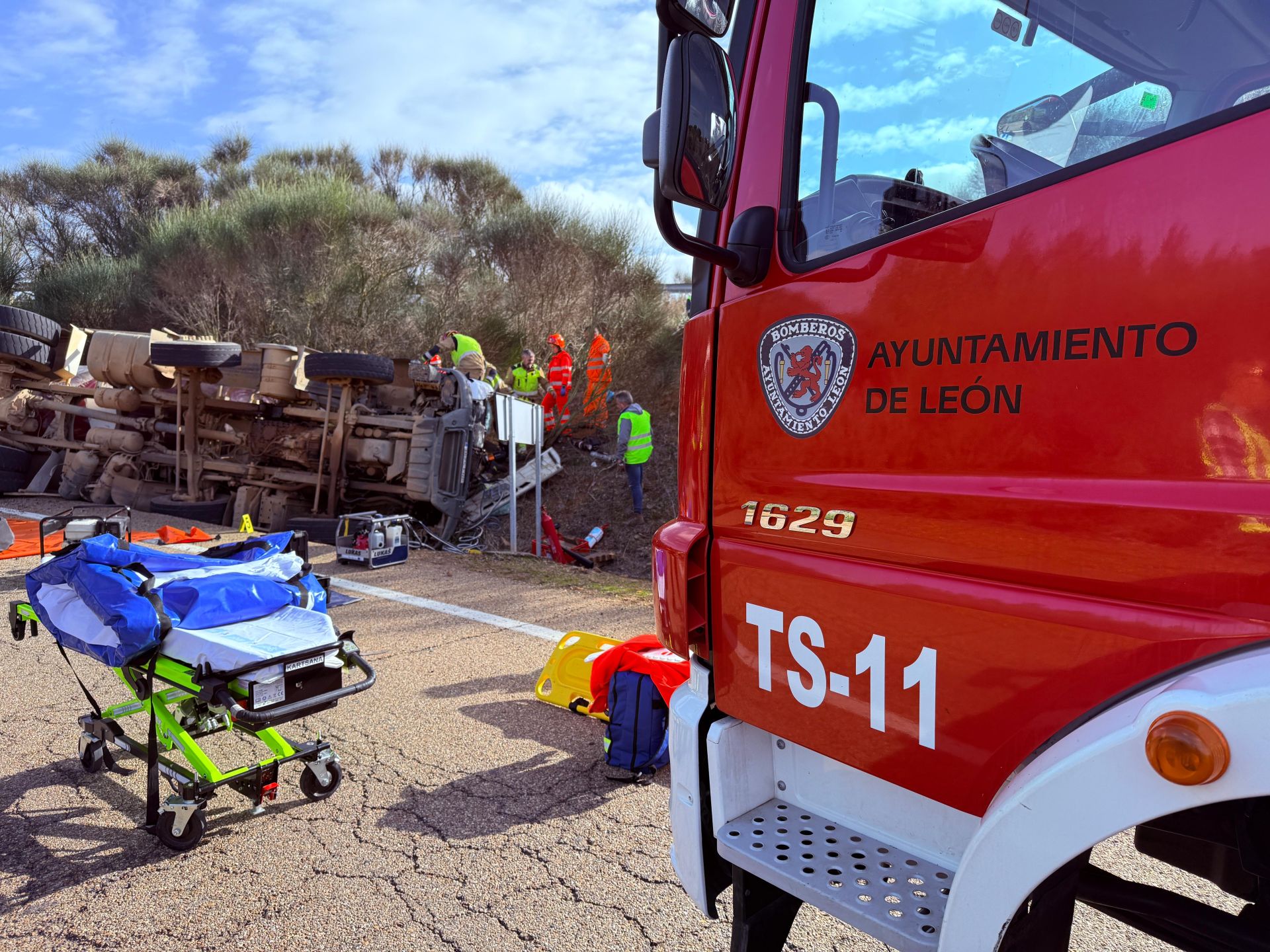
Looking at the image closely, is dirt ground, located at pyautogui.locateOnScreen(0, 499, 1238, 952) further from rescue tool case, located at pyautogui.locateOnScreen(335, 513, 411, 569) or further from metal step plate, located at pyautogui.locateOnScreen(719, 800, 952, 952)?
rescue tool case, located at pyautogui.locateOnScreen(335, 513, 411, 569)

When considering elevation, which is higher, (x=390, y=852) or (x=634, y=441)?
(x=634, y=441)

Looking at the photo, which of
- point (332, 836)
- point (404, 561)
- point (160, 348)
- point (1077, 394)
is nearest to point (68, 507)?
point (160, 348)

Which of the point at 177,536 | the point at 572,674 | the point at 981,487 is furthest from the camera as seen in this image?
the point at 177,536

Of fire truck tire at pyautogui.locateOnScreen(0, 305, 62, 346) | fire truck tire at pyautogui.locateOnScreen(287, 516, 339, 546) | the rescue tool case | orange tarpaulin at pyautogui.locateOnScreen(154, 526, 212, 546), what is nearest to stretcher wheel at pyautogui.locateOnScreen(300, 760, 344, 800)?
the rescue tool case

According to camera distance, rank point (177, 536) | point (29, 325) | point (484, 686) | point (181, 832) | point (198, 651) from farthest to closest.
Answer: point (29, 325) < point (177, 536) < point (484, 686) < point (181, 832) < point (198, 651)

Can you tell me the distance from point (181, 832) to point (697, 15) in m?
3.06

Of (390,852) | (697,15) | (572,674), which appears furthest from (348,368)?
(697,15)

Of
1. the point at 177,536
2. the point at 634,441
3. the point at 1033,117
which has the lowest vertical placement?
the point at 177,536

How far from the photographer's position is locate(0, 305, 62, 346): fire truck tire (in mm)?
11617

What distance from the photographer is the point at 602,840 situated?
3.24m

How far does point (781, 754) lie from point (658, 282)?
19.7 m

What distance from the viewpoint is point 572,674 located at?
181 inches

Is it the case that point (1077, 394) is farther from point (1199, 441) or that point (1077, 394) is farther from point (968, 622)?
point (968, 622)

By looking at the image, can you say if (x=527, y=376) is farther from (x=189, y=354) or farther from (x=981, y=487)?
(x=981, y=487)
